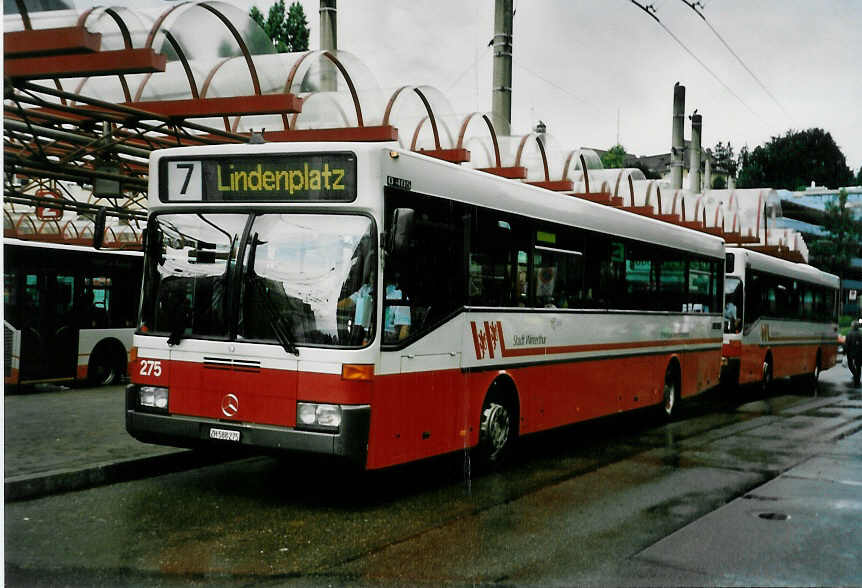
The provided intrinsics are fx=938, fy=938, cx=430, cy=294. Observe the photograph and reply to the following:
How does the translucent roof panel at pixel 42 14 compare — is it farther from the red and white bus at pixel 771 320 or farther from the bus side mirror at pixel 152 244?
the red and white bus at pixel 771 320

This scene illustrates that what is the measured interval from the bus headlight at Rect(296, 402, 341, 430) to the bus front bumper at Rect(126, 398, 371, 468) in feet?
0.19

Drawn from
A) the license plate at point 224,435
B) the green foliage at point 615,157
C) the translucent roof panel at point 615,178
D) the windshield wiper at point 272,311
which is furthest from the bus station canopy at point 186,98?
the green foliage at point 615,157

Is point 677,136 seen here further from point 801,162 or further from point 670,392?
point 670,392

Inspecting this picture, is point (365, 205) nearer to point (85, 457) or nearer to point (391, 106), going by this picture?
point (85, 457)

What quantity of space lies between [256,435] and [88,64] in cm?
426

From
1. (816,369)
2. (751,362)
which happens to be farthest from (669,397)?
(816,369)

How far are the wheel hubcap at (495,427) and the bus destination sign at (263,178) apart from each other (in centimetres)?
307

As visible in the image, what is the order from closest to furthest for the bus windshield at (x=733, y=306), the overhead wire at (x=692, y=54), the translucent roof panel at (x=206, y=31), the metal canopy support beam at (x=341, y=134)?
the translucent roof panel at (x=206, y=31), the metal canopy support beam at (x=341, y=134), the bus windshield at (x=733, y=306), the overhead wire at (x=692, y=54)

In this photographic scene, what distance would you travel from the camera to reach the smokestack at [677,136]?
31.9m

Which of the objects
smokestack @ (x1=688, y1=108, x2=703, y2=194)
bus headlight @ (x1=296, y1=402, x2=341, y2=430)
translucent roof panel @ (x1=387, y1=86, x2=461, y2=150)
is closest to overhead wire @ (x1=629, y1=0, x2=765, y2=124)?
translucent roof panel @ (x1=387, y1=86, x2=461, y2=150)

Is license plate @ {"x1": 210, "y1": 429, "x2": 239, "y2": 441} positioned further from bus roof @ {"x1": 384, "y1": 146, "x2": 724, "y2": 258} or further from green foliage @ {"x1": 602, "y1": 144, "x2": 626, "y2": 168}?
green foliage @ {"x1": 602, "y1": 144, "x2": 626, "y2": 168}

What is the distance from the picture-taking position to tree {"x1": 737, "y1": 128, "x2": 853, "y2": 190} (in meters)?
37.3

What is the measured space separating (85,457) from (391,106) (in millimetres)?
5984

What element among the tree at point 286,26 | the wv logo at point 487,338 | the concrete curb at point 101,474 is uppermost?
the tree at point 286,26
